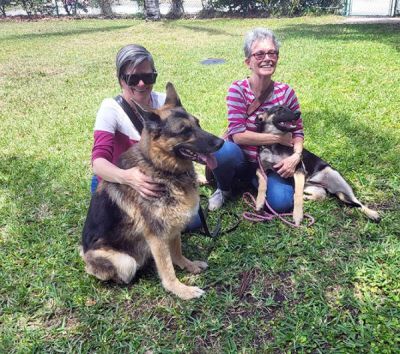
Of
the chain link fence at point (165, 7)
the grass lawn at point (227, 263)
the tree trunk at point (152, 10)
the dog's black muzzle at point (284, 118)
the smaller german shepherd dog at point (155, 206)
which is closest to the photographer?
the grass lawn at point (227, 263)

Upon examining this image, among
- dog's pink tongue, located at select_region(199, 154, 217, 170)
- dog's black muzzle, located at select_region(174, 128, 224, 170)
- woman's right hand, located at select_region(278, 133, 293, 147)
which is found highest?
dog's black muzzle, located at select_region(174, 128, 224, 170)

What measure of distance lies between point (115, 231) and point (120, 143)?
85 centimetres

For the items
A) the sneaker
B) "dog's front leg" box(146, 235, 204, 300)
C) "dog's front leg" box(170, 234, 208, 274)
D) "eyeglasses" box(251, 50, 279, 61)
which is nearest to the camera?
"dog's front leg" box(146, 235, 204, 300)

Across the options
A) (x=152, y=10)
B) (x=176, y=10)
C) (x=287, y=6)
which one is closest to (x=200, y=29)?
(x=152, y=10)

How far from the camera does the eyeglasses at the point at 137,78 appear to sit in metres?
2.87

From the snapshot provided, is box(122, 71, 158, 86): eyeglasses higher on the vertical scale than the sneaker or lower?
higher

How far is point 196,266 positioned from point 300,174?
1.44 m

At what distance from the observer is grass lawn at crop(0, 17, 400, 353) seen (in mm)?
2453

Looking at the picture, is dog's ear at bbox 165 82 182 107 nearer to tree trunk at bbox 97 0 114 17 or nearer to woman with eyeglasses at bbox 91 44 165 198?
woman with eyeglasses at bbox 91 44 165 198

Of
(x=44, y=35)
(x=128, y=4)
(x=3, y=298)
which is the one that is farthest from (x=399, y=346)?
(x=128, y=4)

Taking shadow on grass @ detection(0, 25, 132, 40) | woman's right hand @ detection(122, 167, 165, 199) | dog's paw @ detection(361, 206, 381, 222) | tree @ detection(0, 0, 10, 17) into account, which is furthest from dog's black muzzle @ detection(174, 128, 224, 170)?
tree @ detection(0, 0, 10, 17)

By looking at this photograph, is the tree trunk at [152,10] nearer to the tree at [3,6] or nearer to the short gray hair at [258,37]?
the tree at [3,6]

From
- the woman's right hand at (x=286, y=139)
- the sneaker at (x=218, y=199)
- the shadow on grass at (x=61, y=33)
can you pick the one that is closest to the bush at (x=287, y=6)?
the shadow on grass at (x=61, y=33)

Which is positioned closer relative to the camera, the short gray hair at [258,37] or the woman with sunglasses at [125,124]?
the woman with sunglasses at [125,124]
